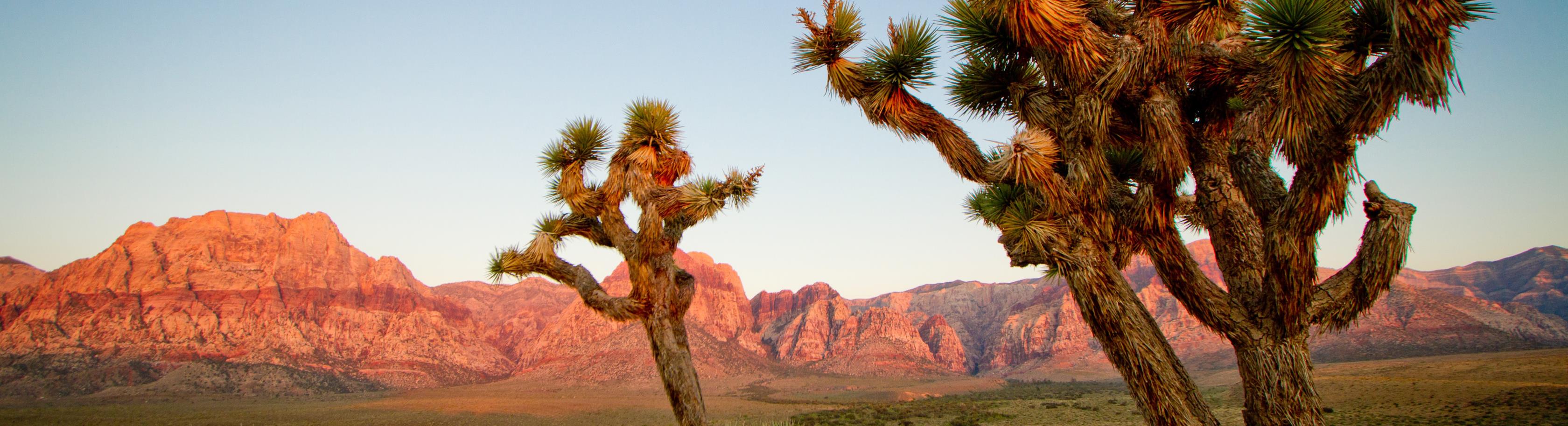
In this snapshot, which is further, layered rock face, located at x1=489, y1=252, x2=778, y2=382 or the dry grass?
layered rock face, located at x1=489, y1=252, x2=778, y2=382

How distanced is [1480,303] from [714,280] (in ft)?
307

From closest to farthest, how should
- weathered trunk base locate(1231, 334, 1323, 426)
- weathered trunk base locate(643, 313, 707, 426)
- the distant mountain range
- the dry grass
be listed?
weathered trunk base locate(1231, 334, 1323, 426) → weathered trunk base locate(643, 313, 707, 426) → the dry grass → the distant mountain range

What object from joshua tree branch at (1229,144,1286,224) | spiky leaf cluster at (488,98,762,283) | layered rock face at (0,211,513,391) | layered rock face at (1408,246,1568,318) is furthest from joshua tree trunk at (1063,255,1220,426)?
layered rock face at (1408,246,1568,318)

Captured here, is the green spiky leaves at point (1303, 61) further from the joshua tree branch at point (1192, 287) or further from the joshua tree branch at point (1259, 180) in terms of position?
the joshua tree branch at point (1192, 287)

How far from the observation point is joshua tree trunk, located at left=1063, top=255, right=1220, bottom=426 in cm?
562

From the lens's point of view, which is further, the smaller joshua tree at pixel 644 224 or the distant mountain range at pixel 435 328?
the distant mountain range at pixel 435 328

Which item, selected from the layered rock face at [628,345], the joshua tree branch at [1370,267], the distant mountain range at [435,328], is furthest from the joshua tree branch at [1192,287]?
the layered rock face at [628,345]

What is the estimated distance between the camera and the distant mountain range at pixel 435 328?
6106 centimetres

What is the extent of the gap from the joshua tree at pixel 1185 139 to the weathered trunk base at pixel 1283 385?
12 mm

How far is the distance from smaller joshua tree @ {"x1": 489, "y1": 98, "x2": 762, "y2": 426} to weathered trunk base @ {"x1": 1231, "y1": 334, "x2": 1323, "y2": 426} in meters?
6.59

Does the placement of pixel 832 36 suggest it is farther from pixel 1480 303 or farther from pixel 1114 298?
pixel 1480 303

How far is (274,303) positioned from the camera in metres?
83.9

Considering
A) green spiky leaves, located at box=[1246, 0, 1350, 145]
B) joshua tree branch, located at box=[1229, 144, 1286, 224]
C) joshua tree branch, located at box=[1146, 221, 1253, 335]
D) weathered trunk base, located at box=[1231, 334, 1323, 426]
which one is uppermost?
green spiky leaves, located at box=[1246, 0, 1350, 145]

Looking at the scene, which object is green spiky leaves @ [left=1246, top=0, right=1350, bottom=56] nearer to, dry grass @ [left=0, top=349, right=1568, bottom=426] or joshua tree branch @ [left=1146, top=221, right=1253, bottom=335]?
joshua tree branch @ [left=1146, top=221, right=1253, bottom=335]
